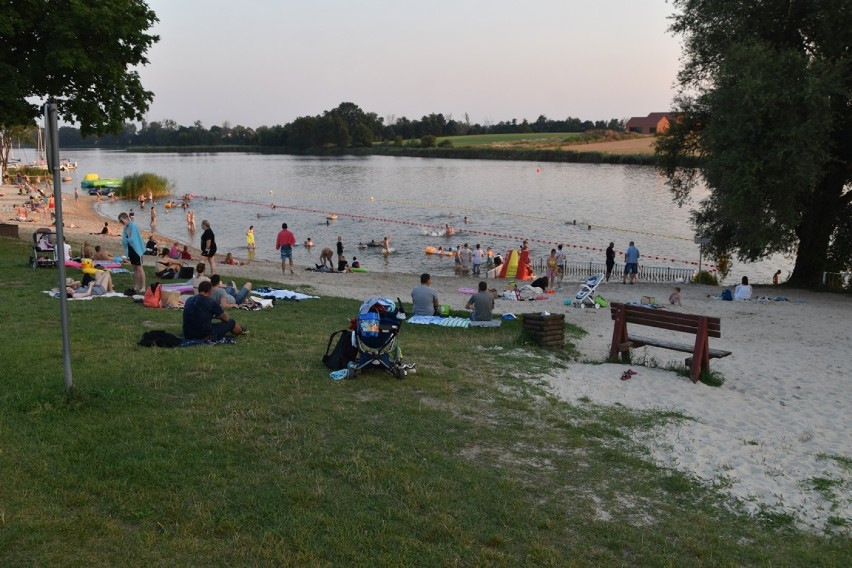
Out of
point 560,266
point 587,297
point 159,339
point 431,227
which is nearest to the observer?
point 159,339

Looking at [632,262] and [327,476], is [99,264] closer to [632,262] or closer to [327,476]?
[327,476]

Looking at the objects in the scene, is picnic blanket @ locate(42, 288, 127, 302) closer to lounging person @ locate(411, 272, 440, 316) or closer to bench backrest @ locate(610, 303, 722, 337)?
lounging person @ locate(411, 272, 440, 316)

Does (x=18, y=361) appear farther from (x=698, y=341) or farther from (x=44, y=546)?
(x=698, y=341)

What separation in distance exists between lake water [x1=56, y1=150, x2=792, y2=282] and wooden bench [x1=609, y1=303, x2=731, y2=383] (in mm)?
20672

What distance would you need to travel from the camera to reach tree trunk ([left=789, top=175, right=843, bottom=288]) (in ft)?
77.2

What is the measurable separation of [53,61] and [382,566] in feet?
62.1

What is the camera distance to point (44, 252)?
58.7 ft

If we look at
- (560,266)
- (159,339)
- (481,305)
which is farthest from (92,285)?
(560,266)

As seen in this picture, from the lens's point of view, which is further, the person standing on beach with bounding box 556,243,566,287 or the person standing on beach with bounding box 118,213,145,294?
the person standing on beach with bounding box 556,243,566,287

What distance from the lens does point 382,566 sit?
15.3 ft

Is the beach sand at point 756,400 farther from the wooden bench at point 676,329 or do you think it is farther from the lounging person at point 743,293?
the lounging person at point 743,293

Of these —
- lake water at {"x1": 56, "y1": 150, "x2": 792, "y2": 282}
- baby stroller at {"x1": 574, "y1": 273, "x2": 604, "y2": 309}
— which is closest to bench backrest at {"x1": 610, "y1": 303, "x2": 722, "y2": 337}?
baby stroller at {"x1": 574, "y1": 273, "x2": 604, "y2": 309}

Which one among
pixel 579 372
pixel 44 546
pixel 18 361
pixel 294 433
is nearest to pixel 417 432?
pixel 294 433

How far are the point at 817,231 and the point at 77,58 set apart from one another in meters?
23.4
